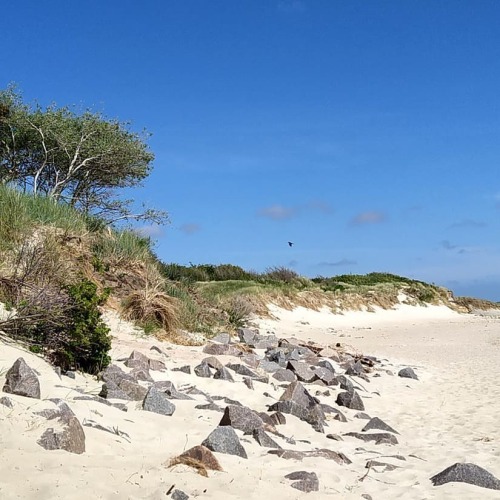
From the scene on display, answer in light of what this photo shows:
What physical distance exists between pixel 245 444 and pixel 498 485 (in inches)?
84.3

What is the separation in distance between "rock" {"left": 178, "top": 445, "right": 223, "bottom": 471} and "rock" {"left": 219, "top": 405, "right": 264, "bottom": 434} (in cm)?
126

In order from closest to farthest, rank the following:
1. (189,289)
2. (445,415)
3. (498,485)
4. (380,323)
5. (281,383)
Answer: (498,485) → (445,415) → (281,383) → (189,289) → (380,323)

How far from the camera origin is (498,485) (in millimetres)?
4809

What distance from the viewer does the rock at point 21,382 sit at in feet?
16.3

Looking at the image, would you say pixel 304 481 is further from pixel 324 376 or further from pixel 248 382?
pixel 324 376

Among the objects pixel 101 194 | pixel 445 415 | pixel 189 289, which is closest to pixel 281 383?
pixel 445 415

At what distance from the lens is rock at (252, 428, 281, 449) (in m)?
5.43

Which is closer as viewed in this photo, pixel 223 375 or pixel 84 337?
pixel 84 337

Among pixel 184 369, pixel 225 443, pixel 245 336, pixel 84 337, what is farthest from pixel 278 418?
pixel 245 336

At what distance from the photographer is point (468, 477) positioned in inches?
191

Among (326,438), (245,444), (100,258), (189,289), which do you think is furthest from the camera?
(189,289)

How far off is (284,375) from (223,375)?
1329mm

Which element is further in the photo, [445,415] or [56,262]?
[56,262]

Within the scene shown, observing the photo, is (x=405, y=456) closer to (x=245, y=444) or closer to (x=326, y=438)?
(x=326, y=438)
